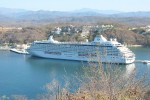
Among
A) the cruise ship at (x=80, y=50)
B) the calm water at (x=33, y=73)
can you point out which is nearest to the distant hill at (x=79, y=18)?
the cruise ship at (x=80, y=50)

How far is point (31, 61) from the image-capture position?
17.7 m

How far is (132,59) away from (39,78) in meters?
5.43

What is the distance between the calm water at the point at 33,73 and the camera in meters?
9.88

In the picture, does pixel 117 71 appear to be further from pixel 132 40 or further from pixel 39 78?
pixel 132 40

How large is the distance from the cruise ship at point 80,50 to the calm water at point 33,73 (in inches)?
21.7

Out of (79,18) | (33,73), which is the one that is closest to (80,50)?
(33,73)

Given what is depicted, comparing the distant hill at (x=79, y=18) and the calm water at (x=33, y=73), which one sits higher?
the calm water at (x=33, y=73)

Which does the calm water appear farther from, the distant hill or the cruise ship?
the distant hill

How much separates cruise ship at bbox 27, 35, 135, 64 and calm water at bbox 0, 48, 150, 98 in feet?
1.81

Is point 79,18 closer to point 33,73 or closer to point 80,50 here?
point 80,50

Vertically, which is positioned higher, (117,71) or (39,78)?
(117,71)

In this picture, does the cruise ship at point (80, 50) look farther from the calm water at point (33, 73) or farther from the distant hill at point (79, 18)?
the distant hill at point (79, 18)

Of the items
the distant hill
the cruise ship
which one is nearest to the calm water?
the cruise ship

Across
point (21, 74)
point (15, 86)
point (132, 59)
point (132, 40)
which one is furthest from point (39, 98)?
point (132, 40)
